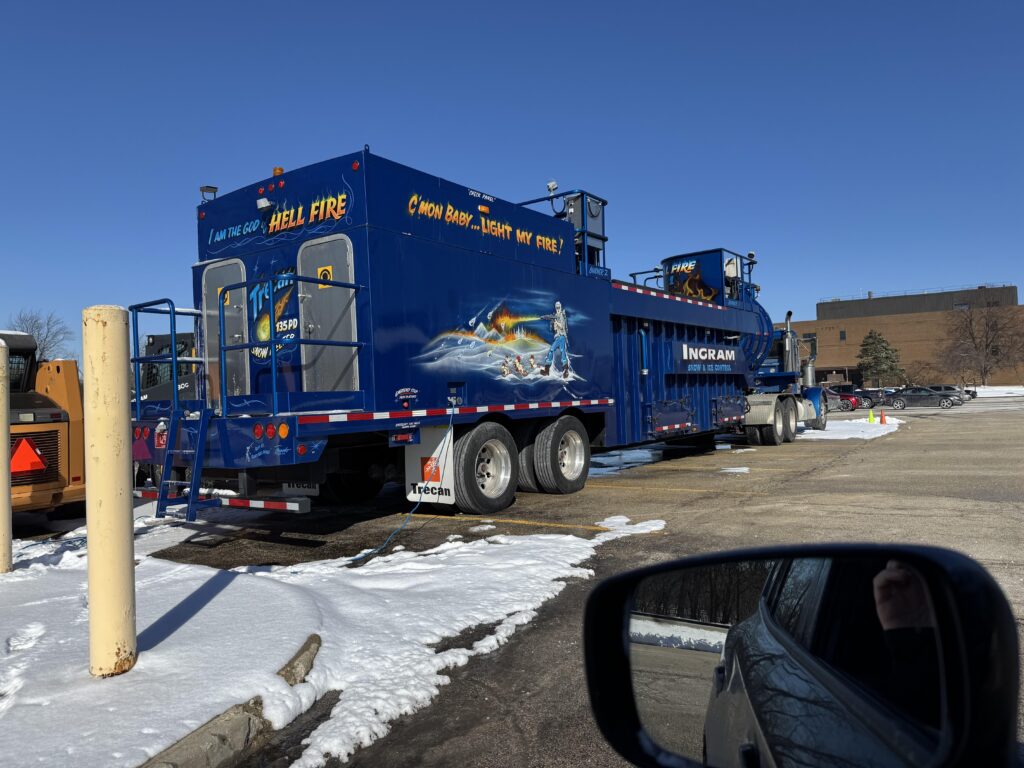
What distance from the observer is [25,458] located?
8.79 metres

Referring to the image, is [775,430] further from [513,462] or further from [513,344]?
[513,344]

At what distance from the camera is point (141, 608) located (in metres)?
4.88

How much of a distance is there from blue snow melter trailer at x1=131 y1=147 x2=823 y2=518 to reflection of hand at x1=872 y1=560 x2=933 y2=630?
602cm

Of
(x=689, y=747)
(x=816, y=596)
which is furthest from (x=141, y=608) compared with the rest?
(x=816, y=596)

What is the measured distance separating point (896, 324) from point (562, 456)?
8540cm

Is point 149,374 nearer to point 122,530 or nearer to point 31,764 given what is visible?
point 122,530

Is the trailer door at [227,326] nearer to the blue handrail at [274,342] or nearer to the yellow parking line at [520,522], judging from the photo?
the blue handrail at [274,342]

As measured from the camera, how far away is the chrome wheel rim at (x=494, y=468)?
9414mm

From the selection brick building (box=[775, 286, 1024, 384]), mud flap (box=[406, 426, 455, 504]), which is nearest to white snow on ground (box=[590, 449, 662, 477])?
mud flap (box=[406, 426, 455, 504])

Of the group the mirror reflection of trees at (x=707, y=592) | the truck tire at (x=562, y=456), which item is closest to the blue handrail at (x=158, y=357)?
the truck tire at (x=562, y=456)

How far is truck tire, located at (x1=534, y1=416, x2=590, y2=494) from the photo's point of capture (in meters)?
10.3

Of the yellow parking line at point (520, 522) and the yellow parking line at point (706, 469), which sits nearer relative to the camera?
the yellow parking line at point (520, 522)

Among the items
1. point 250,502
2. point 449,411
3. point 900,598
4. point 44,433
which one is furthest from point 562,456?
point 900,598

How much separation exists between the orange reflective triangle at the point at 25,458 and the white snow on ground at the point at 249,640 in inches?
84.5
